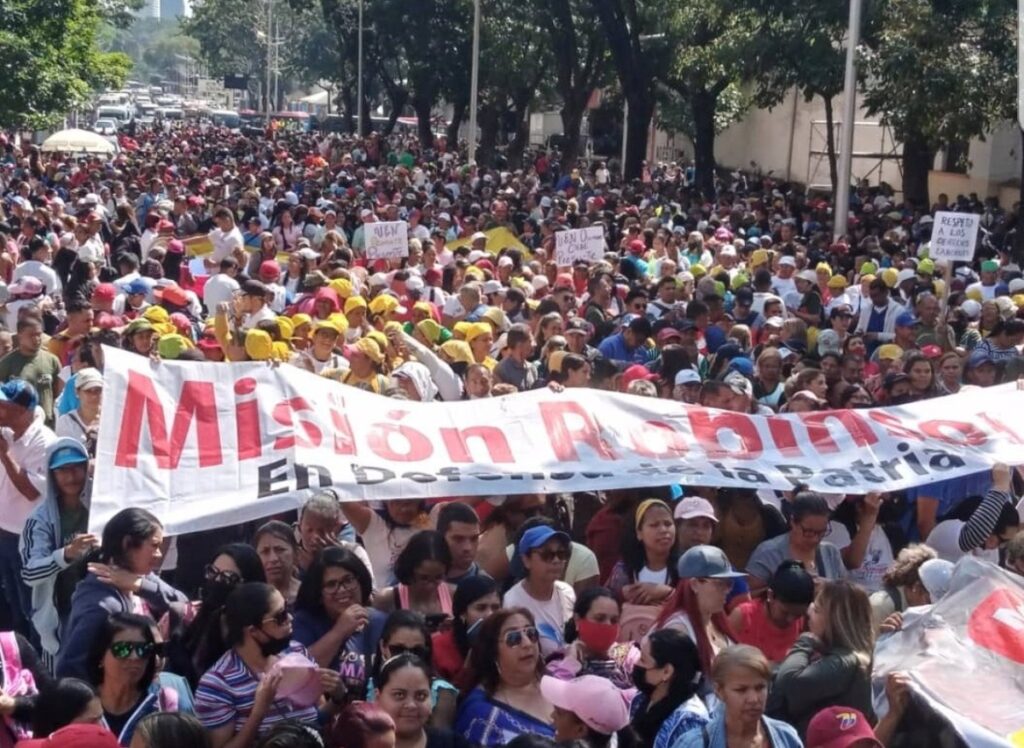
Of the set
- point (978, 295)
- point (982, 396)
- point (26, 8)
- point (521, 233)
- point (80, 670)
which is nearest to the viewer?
point (80, 670)

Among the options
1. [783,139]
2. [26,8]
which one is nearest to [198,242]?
[26,8]

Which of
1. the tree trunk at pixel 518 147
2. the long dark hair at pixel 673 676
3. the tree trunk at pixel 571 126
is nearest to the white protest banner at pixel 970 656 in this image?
the long dark hair at pixel 673 676

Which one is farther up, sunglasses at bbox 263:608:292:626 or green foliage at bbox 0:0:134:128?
green foliage at bbox 0:0:134:128

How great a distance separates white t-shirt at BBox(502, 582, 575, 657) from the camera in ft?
18.9

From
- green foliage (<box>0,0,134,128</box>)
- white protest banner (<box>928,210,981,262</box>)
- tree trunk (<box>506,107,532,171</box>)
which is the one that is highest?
green foliage (<box>0,0,134,128</box>)

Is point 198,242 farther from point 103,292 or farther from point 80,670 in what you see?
point 80,670

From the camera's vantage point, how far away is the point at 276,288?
12.5 m

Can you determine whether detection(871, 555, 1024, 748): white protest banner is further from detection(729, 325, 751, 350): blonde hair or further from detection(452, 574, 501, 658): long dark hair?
detection(729, 325, 751, 350): blonde hair

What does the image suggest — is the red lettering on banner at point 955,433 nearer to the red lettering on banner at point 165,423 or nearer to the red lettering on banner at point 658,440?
the red lettering on banner at point 658,440

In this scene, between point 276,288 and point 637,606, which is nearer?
point 637,606

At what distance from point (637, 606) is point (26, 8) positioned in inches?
1041

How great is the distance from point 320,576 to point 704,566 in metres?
1.33


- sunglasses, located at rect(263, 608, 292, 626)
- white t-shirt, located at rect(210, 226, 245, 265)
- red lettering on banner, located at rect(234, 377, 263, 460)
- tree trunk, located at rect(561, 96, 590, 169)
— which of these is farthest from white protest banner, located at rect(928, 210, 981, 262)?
tree trunk, located at rect(561, 96, 590, 169)

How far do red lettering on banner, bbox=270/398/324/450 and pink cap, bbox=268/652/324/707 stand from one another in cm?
203
